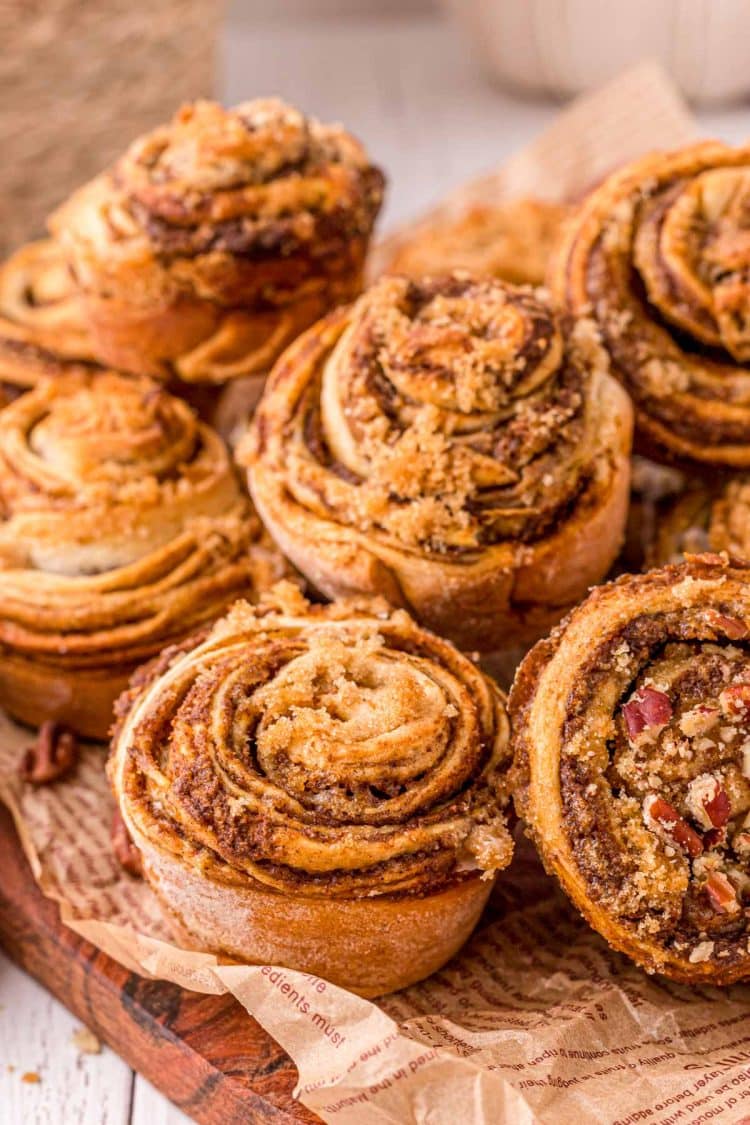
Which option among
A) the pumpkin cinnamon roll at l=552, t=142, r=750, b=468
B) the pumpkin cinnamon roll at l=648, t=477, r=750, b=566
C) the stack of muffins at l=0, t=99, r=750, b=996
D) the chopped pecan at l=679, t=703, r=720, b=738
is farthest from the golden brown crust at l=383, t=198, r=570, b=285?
the chopped pecan at l=679, t=703, r=720, b=738

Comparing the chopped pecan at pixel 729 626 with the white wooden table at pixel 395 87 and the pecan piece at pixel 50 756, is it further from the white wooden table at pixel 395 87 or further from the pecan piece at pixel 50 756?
the white wooden table at pixel 395 87

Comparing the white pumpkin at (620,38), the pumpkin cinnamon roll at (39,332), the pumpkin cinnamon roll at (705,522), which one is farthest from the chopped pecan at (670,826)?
the white pumpkin at (620,38)

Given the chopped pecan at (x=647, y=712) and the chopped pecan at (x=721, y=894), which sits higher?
the chopped pecan at (x=647, y=712)

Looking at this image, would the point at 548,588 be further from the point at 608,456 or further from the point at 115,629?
the point at 115,629

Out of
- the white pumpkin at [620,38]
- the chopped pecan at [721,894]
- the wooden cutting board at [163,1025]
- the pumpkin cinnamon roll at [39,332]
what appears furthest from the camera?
the white pumpkin at [620,38]

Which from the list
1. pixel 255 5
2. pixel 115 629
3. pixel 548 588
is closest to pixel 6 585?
pixel 115 629

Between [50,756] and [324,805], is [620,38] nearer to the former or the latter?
[50,756]
